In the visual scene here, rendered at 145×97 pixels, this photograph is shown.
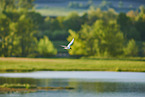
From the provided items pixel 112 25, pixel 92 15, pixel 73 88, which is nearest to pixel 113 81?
pixel 73 88

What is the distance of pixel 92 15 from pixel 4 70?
11986cm

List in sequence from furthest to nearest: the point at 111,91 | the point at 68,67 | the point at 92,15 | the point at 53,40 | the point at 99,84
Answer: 1. the point at 92,15
2. the point at 53,40
3. the point at 68,67
4. the point at 99,84
5. the point at 111,91

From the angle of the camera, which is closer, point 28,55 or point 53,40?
point 28,55

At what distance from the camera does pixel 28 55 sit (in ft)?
379

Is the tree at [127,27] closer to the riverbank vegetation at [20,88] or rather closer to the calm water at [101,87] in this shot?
the calm water at [101,87]

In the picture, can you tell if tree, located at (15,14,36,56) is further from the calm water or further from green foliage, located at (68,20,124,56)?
the calm water

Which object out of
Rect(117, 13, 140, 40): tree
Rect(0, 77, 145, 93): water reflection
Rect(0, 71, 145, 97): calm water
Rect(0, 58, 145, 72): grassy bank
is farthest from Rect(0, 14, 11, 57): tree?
Rect(117, 13, 140, 40): tree

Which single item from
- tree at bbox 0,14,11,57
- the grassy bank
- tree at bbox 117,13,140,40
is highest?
tree at bbox 0,14,11,57

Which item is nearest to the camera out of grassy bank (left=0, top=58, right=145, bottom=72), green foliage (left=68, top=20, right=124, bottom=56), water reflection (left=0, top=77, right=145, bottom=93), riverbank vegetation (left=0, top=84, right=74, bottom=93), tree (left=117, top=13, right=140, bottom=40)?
riverbank vegetation (left=0, top=84, right=74, bottom=93)

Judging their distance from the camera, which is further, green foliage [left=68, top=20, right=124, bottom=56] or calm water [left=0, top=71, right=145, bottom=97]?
green foliage [left=68, top=20, right=124, bottom=56]

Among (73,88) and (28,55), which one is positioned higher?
(73,88)

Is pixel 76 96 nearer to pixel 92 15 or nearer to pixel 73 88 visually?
pixel 73 88

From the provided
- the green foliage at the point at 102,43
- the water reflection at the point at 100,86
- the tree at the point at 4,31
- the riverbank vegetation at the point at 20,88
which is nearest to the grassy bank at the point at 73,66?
the water reflection at the point at 100,86

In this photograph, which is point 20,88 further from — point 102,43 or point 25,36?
point 25,36
